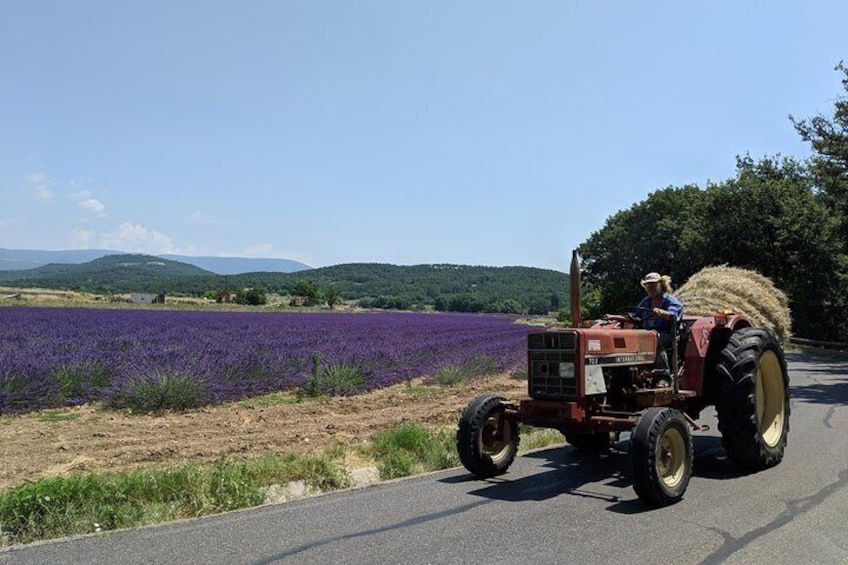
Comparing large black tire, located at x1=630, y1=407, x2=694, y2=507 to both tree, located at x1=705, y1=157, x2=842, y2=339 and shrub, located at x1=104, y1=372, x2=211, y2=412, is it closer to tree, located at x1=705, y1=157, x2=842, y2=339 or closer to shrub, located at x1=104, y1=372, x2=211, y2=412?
shrub, located at x1=104, y1=372, x2=211, y2=412

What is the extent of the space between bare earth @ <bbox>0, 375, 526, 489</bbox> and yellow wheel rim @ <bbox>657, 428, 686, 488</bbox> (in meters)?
3.23

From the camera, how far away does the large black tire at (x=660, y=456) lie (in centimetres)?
571

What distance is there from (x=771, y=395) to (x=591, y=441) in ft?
7.26

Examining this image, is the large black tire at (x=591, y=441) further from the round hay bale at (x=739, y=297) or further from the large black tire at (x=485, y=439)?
the round hay bale at (x=739, y=297)

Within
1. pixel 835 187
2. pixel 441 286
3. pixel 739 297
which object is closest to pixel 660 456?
pixel 739 297

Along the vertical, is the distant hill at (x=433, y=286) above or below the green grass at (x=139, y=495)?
above

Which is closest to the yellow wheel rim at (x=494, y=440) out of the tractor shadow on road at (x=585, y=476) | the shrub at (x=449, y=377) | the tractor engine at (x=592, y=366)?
the tractor shadow on road at (x=585, y=476)

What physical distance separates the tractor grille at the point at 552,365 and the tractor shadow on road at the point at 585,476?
89cm

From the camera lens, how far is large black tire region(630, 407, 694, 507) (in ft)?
18.7

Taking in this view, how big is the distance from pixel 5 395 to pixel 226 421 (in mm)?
3473

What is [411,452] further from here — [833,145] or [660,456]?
[833,145]

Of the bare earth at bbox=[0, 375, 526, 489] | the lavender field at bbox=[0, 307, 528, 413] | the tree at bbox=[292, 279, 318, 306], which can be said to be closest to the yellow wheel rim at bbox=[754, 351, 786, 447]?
the bare earth at bbox=[0, 375, 526, 489]

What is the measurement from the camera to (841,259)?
99.0 feet

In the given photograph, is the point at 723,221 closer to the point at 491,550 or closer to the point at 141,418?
the point at 141,418
